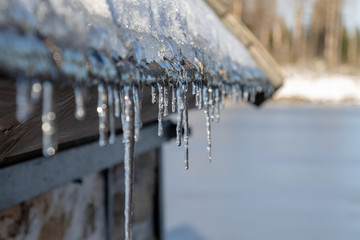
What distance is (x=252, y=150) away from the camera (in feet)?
34.2

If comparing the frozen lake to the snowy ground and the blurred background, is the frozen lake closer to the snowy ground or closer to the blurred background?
the blurred background

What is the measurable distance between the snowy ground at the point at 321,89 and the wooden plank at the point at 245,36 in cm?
2114

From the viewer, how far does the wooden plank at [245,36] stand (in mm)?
2672

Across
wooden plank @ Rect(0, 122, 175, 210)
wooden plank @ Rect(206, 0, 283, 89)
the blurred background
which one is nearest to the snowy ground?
the blurred background

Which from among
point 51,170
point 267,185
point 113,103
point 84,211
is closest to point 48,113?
point 113,103

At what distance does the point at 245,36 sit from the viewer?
9.07ft

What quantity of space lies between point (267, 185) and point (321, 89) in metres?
18.6

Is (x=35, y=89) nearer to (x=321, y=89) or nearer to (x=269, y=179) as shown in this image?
(x=269, y=179)

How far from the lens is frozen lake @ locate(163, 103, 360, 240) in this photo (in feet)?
18.3

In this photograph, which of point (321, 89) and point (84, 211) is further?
point (321, 89)

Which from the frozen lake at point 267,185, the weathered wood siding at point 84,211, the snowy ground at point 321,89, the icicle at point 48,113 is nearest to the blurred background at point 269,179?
the frozen lake at point 267,185

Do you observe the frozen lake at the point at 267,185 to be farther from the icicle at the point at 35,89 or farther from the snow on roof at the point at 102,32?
the icicle at the point at 35,89

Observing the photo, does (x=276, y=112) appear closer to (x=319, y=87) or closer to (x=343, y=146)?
(x=343, y=146)

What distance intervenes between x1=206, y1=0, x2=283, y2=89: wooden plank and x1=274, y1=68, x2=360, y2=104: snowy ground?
21.1 meters
